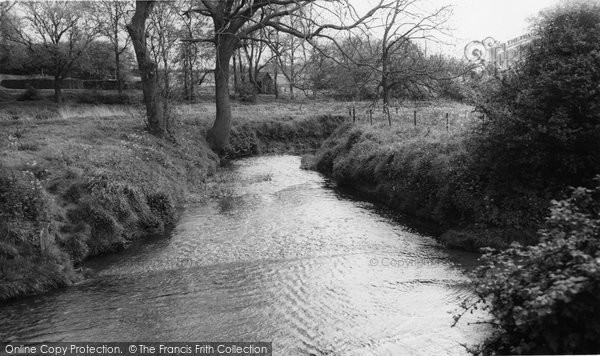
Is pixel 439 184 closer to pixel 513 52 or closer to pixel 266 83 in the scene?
pixel 513 52

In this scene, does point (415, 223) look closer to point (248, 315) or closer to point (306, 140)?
point (248, 315)

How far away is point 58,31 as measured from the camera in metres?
43.7

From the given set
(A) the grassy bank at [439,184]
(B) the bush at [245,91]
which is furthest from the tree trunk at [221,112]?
(B) the bush at [245,91]

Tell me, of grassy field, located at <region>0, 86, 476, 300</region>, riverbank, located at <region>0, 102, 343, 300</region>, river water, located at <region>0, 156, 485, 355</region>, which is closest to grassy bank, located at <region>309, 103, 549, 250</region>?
grassy field, located at <region>0, 86, 476, 300</region>

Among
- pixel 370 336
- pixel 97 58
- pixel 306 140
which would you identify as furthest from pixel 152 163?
pixel 97 58

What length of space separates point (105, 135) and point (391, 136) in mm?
11156

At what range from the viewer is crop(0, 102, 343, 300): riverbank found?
8844mm

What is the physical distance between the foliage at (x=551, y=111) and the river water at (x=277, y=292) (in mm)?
2758

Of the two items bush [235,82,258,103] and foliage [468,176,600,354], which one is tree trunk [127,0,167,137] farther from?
bush [235,82,258,103]

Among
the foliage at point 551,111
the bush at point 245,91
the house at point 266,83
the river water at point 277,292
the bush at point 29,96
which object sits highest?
the house at point 266,83

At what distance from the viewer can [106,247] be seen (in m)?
10.6

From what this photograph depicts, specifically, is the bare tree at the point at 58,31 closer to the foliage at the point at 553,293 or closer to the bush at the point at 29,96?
the bush at the point at 29,96

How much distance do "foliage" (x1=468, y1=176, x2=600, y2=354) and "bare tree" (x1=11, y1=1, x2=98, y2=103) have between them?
148 ft

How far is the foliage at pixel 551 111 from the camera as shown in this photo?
32.7ft
